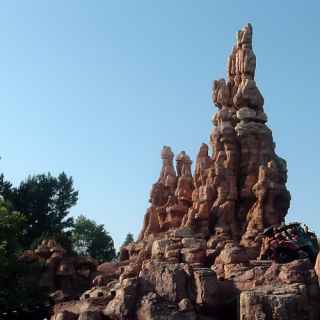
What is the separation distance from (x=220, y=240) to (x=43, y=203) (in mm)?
19180

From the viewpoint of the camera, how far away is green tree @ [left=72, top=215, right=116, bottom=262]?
172 ft

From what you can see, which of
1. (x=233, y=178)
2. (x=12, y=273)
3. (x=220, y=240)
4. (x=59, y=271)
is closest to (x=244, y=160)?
(x=233, y=178)

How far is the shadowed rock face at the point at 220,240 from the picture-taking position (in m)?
17.2

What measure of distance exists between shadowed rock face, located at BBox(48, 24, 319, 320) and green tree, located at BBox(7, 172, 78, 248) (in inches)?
385

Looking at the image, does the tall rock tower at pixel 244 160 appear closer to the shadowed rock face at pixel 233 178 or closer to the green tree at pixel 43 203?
the shadowed rock face at pixel 233 178

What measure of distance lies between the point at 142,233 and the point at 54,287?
7.34 metres

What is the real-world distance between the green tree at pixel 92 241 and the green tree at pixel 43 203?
18.2 ft

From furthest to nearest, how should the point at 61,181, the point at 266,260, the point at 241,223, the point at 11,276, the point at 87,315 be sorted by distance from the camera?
1. the point at 61,181
2. the point at 241,223
3. the point at 266,260
4. the point at 11,276
5. the point at 87,315

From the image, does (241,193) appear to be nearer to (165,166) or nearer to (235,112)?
(235,112)

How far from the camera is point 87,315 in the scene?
17438 millimetres

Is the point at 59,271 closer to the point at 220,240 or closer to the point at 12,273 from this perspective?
the point at 220,240

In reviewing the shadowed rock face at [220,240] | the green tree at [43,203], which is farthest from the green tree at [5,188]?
the shadowed rock face at [220,240]

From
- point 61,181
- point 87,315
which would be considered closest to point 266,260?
point 87,315

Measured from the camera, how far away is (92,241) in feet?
176
